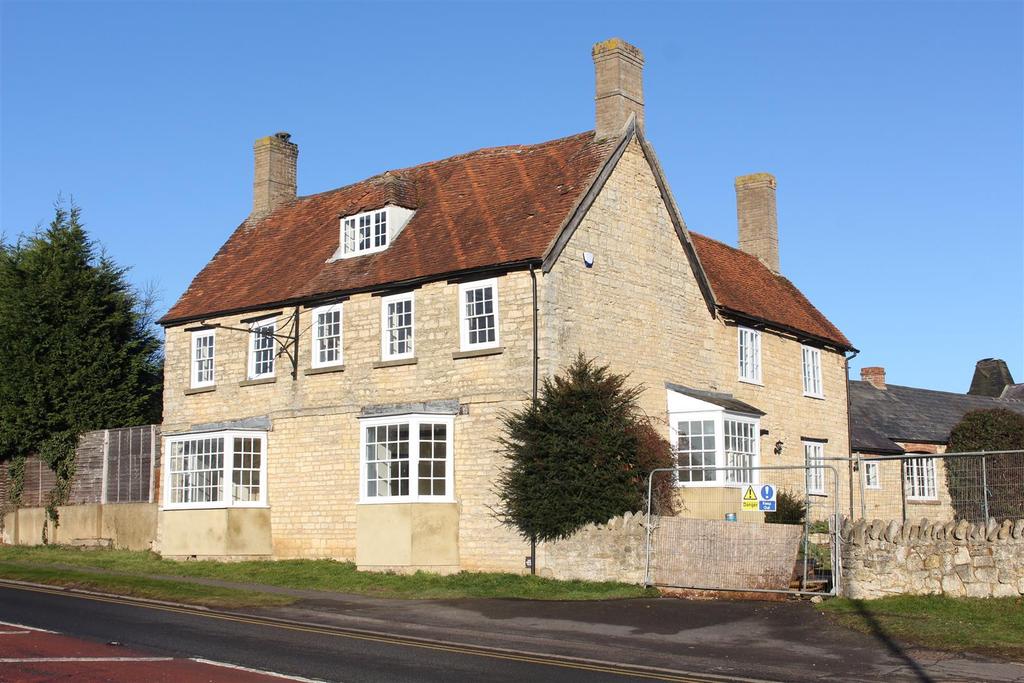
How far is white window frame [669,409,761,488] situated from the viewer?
2533 cm

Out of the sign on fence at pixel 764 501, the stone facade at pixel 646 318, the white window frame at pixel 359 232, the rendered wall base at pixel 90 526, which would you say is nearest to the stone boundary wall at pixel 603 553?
the sign on fence at pixel 764 501

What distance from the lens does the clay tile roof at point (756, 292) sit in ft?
101

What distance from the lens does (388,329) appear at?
26.3 metres

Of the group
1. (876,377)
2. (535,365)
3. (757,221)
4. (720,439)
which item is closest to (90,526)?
(535,365)

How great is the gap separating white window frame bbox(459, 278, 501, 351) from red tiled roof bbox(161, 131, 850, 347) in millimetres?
471

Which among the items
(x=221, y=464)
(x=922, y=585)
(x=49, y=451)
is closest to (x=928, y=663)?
(x=922, y=585)

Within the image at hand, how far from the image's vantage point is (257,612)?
62.5ft

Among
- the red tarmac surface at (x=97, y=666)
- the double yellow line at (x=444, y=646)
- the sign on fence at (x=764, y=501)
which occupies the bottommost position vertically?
the double yellow line at (x=444, y=646)

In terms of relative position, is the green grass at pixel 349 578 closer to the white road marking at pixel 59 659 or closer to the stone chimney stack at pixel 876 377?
the white road marking at pixel 59 659

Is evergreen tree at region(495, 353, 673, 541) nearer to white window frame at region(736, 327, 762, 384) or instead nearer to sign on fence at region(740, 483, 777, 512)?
sign on fence at region(740, 483, 777, 512)

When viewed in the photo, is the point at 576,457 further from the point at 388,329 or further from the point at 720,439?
the point at 388,329

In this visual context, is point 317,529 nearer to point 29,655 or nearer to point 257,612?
point 257,612

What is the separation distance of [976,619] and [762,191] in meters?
21.9

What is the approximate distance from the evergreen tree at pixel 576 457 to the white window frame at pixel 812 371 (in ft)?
38.5
